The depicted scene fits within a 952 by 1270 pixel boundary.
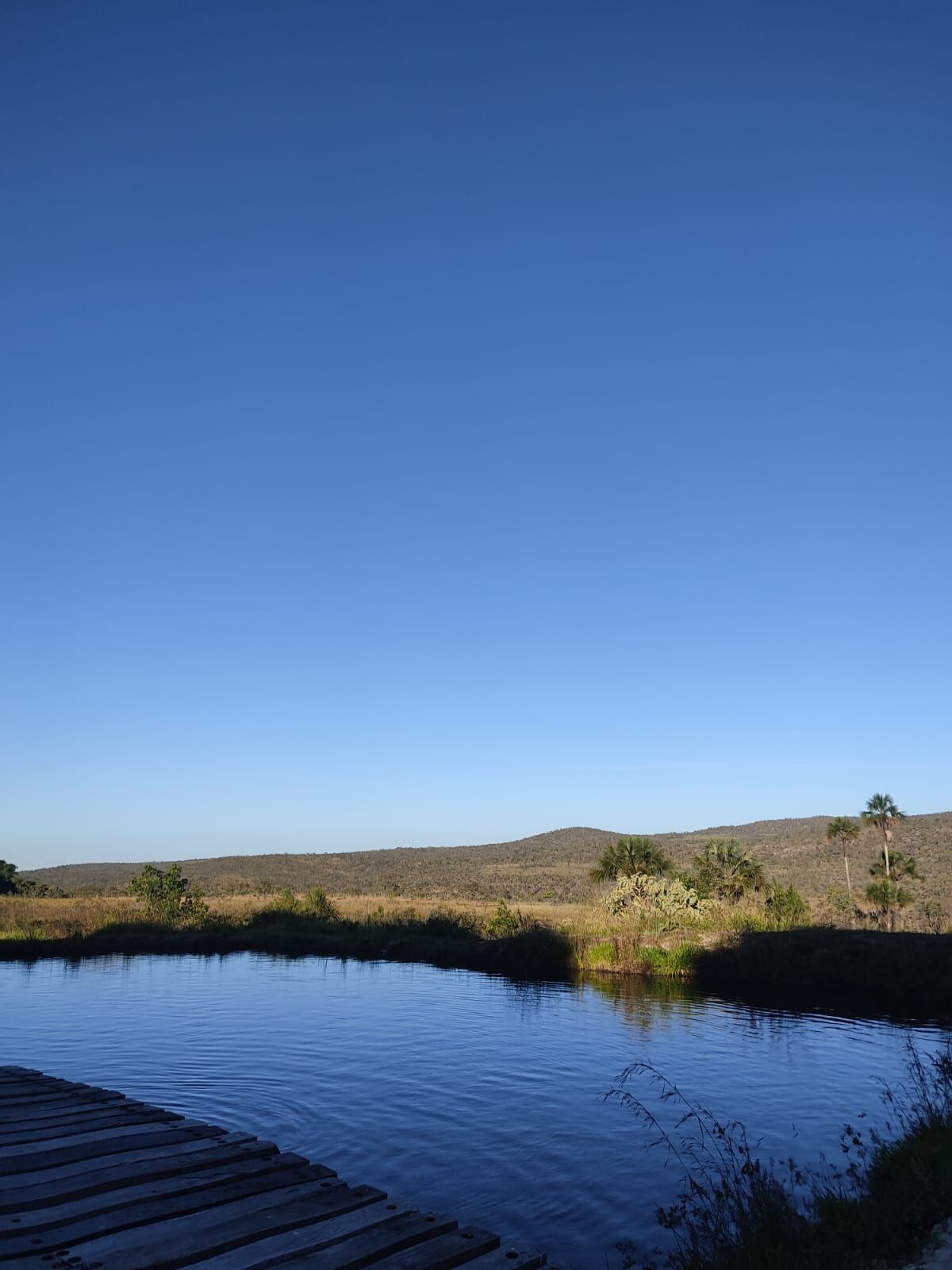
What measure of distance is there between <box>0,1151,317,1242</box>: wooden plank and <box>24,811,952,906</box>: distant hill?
67.4 m

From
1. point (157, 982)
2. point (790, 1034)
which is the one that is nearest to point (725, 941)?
point (790, 1034)

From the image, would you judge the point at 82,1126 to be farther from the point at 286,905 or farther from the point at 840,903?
the point at 840,903

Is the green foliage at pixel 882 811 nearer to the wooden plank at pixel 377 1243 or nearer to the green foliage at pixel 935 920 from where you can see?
the green foliage at pixel 935 920

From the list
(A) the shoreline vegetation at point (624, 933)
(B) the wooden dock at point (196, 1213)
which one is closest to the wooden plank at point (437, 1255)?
(B) the wooden dock at point (196, 1213)

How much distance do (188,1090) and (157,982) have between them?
16672mm

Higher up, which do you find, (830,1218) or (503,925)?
(830,1218)

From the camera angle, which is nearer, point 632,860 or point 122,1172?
point 122,1172

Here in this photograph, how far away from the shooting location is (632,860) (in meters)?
54.7

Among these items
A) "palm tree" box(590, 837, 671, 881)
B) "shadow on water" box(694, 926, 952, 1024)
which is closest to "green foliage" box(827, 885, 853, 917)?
"palm tree" box(590, 837, 671, 881)

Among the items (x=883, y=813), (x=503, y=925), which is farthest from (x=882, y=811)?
(x=503, y=925)

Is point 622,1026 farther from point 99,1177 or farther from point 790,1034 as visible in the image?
point 99,1177

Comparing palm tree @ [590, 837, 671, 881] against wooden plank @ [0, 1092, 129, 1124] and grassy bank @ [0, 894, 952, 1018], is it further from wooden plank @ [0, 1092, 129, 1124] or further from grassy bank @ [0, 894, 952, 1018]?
wooden plank @ [0, 1092, 129, 1124]

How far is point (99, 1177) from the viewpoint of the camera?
7.34 m

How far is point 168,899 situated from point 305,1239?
46213mm
